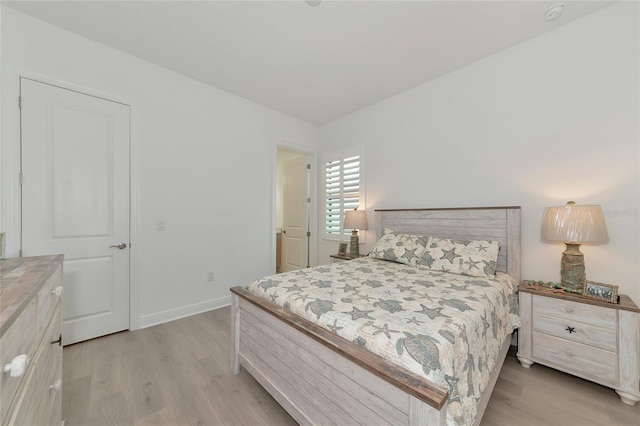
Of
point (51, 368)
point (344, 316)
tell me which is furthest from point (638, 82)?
point (51, 368)

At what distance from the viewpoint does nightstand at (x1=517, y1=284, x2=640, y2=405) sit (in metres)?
1.62

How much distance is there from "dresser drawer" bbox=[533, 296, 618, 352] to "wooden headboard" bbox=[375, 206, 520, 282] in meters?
0.40

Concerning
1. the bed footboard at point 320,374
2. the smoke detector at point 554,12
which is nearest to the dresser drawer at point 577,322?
the bed footboard at point 320,374

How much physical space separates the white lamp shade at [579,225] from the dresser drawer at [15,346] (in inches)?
111

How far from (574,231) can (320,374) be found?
2.03 metres

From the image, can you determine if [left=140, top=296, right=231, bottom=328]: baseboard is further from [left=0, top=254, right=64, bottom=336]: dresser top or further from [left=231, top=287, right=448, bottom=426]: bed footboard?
[left=0, top=254, right=64, bottom=336]: dresser top

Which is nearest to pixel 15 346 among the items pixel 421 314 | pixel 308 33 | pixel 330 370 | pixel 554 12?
pixel 330 370

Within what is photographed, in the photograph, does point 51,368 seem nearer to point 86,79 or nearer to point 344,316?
point 344,316

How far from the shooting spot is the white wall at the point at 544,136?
1892mm

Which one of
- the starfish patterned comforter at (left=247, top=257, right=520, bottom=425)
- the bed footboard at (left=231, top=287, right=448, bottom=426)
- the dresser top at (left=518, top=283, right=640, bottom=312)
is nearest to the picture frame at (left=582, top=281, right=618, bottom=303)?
the dresser top at (left=518, top=283, right=640, bottom=312)

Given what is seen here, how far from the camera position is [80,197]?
2.31 meters

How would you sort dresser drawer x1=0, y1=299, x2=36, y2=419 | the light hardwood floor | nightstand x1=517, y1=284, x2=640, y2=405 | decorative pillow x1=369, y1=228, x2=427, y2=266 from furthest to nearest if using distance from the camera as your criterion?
decorative pillow x1=369, y1=228, x2=427, y2=266 < nightstand x1=517, y1=284, x2=640, y2=405 < the light hardwood floor < dresser drawer x1=0, y1=299, x2=36, y2=419

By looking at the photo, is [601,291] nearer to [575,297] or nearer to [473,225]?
[575,297]

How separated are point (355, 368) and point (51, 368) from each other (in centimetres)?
135
